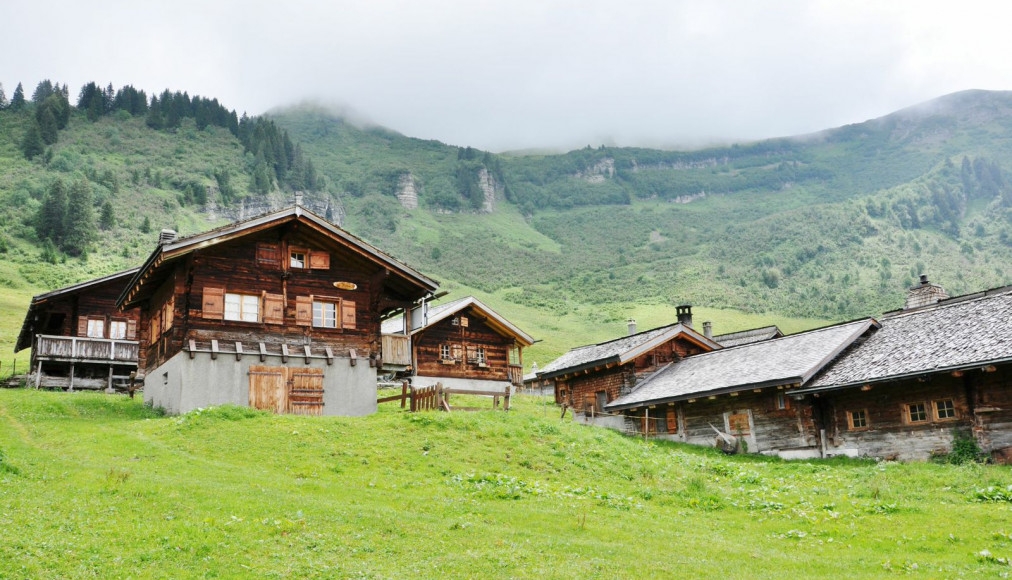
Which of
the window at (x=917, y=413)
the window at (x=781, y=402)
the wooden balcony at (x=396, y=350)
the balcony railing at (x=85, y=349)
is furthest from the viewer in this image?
the balcony railing at (x=85, y=349)

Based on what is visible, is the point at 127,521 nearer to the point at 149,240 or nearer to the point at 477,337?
the point at 477,337

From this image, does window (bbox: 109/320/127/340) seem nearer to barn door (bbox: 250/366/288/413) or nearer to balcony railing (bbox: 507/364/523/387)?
barn door (bbox: 250/366/288/413)

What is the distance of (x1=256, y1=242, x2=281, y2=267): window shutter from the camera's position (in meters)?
33.7

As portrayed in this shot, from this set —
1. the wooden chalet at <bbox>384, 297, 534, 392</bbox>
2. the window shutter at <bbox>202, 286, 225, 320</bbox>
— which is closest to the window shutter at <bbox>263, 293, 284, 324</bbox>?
the window shutter at <bbox>202, 286, 225, 320</bbox>

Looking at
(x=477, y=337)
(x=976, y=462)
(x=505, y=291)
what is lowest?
(x=976, y=462)

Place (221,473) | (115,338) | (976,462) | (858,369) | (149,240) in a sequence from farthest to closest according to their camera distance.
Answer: (149,240) < (115,338) < (858,369) < (976,462) < (221,473)

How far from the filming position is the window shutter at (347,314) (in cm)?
3484

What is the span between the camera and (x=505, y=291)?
160 metres

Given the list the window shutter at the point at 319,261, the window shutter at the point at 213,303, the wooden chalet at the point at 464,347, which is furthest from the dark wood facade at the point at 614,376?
the window shutter at the point at 213,303

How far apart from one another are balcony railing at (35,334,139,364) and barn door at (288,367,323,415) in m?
19.0

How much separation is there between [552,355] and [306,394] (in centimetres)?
6258

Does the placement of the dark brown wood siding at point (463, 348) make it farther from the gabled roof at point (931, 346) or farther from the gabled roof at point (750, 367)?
the gabled roof at point (931, 346)

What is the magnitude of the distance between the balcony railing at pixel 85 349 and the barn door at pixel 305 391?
19.0 metres

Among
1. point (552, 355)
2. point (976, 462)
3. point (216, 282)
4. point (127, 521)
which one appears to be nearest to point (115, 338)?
point (216, 282)
